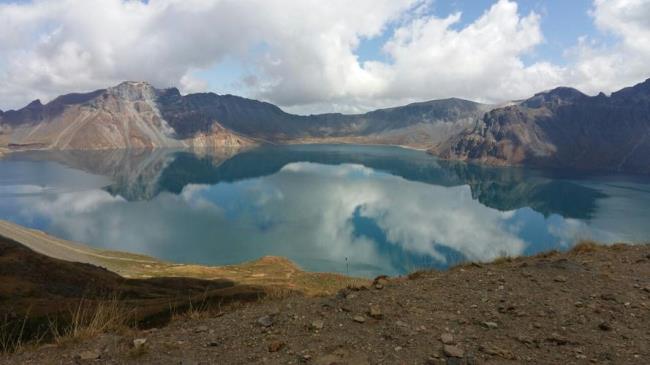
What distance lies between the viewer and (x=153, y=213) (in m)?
119

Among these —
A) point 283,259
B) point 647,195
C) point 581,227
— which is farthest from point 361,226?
point 647,195

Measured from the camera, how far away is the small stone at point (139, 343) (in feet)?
25.8

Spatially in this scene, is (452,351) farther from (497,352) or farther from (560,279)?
(560,279)

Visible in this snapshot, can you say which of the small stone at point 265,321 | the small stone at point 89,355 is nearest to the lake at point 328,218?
the small stone at point 265,321

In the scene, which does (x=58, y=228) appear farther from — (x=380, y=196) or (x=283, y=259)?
(x=380, y=196)

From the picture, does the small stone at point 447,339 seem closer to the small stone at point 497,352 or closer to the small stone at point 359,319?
the small stone at point 497,352

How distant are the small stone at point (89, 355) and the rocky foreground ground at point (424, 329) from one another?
2 centimetres

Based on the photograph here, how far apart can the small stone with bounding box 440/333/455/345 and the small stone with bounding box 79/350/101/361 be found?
6322 millimetres

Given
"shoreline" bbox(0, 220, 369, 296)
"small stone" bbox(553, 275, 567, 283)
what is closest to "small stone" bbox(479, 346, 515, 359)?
"small stone" bbox(553, 275, 567, 283)

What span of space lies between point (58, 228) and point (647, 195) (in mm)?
195376

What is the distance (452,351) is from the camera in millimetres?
7180

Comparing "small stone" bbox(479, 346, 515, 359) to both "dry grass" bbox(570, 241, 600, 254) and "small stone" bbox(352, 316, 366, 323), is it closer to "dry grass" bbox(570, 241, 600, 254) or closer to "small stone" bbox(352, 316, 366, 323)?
"small stone" bbox(352, 316, 366, 323)

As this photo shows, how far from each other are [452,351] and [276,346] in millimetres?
3147

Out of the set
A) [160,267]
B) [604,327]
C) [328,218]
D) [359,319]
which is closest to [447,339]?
[359,319]
